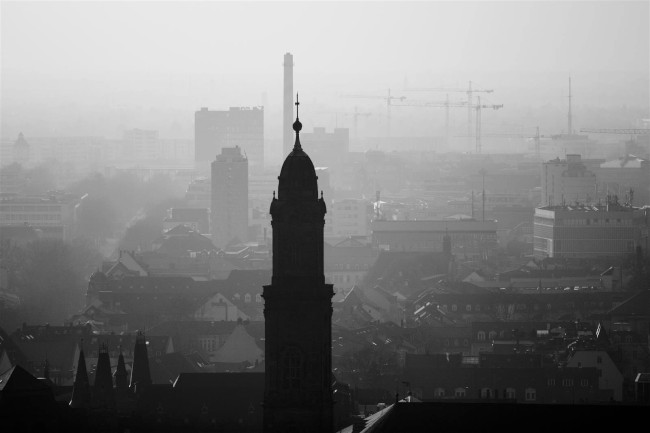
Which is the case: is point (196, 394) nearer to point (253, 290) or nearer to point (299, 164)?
point (299, 164)

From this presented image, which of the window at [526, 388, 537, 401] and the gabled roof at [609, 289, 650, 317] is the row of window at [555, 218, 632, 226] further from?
the window at [526, 388, 537, 401]

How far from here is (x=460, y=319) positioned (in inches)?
4099

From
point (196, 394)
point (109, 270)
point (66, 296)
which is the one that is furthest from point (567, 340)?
point (109, 270)

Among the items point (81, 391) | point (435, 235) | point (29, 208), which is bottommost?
point (81, 391)

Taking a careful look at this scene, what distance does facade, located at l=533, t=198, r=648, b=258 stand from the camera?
160 metres

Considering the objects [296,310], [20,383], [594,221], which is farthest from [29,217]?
[296,310]

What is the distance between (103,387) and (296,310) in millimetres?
16930

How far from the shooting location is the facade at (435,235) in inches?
6353

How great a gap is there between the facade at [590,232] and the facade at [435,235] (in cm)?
340

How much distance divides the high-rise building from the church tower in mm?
129017

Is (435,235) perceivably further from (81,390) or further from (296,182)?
(296,182)

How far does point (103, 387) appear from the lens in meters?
64.2

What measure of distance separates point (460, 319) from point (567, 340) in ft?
55.2

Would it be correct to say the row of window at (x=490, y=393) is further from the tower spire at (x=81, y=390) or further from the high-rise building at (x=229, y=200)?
the high-rise building at (x=229, y=200)
